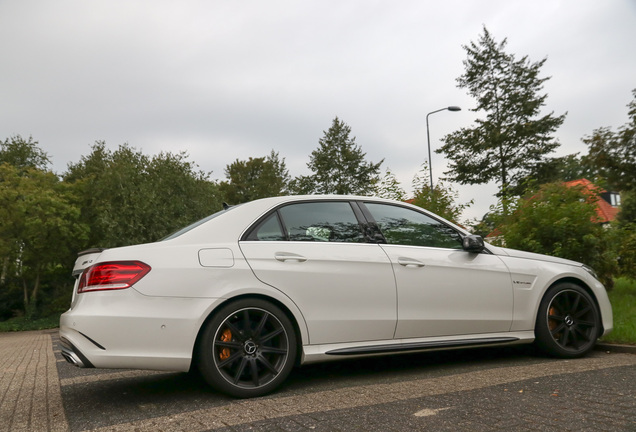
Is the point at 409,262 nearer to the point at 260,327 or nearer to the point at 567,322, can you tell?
the point at 260,327

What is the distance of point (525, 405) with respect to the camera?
3844 millimetres

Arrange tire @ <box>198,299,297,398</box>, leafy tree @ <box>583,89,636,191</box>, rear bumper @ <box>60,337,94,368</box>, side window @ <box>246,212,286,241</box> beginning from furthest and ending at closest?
1. leafy tree @ <box>583,89,636,191</box>
2. side window @ <box>246,212,286,241</box>
3. tire @ <box>198,299,297,398</box>
4. rear bumper @ <box>60,337,94,368</box>

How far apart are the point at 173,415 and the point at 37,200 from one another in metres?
29.6

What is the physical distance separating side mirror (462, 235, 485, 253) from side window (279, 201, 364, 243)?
100 cm

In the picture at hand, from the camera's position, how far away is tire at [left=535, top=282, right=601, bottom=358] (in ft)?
18.4

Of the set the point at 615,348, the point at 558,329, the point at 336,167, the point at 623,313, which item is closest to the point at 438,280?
the point at 558,329

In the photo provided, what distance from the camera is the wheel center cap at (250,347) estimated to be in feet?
14.3

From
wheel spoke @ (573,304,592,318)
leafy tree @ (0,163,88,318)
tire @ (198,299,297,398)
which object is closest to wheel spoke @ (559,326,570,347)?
wheel spoke @ (573,304,592,318)

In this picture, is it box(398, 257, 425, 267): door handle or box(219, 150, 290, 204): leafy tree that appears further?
box(219, 150, 290, 204): leafy tree

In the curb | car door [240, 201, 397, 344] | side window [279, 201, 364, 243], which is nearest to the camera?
car door [240, 201, 397, 344]

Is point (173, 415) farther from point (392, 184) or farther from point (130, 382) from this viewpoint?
point (392, 184)

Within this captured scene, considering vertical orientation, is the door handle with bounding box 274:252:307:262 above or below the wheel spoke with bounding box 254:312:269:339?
above

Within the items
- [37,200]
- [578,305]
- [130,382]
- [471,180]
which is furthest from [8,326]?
[578,305]

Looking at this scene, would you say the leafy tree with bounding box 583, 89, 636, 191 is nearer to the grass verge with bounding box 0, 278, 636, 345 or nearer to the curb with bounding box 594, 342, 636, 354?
the grass verge with bounding box 0, 278, 636, 345
